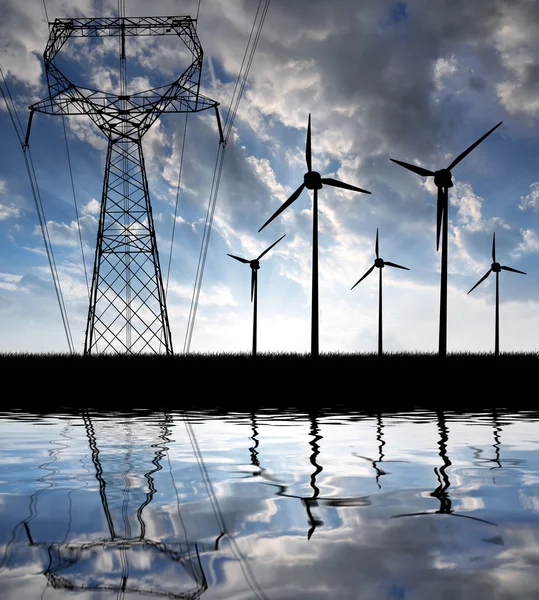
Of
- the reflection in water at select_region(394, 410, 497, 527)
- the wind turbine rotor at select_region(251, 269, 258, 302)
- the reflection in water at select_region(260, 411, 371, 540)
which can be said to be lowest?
the reflection in water at select_region(260, 411, 371, 540)

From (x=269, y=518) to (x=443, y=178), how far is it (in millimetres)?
43698

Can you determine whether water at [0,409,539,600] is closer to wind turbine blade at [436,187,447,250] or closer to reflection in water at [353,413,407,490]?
reflection in water at [353,413,407,490]

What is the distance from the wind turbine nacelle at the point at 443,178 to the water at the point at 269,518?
35.4 meters

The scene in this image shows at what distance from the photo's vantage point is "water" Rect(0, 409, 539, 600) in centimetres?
554

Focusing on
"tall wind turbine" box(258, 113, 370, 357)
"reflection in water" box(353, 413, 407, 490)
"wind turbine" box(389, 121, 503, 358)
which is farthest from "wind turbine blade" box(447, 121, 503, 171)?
"reflection in water" box(353, 413, 407, 490)

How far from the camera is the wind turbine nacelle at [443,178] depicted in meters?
48.3

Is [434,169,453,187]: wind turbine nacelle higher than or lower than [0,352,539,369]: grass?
higher

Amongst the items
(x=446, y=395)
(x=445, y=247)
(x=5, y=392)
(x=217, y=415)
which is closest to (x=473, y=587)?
(x=217, y=415)

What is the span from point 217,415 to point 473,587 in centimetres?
1765

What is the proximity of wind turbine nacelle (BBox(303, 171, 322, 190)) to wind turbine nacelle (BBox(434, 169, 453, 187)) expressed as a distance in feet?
30.1

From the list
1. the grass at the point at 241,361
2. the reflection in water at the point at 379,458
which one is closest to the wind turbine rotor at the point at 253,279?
the grass at the point at 241,361

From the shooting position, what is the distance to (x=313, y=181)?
44.9 m

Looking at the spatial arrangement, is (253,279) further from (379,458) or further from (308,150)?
(379,458)

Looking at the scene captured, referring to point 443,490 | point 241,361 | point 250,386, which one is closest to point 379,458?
point 443,490
